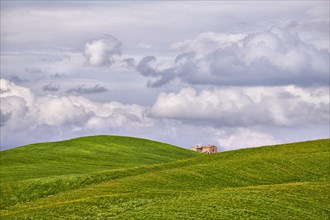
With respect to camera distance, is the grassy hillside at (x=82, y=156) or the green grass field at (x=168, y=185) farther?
the grassy hillside at (x=82, y=156)

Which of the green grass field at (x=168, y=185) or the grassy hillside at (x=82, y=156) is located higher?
the grassy hillside at (x=82, y=156)

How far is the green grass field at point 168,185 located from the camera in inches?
2098

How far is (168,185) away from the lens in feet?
232

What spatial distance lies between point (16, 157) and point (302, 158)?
49.1m

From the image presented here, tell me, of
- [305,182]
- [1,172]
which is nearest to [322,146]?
[305,182]

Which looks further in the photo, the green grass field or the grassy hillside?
the grassy hillside

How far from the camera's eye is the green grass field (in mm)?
53281

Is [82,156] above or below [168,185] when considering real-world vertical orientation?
above

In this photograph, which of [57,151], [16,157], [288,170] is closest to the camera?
[288,170]

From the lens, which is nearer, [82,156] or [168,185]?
[168,185]

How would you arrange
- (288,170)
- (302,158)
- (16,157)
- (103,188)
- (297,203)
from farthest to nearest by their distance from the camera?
(16,157)
(302,158)
(288,170)
(103,188)
(297,203)

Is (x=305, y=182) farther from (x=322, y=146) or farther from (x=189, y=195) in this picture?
(x=322, y=146)

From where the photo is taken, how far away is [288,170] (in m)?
80.8

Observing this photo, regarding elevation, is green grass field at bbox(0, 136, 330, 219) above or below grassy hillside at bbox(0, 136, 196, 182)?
below
